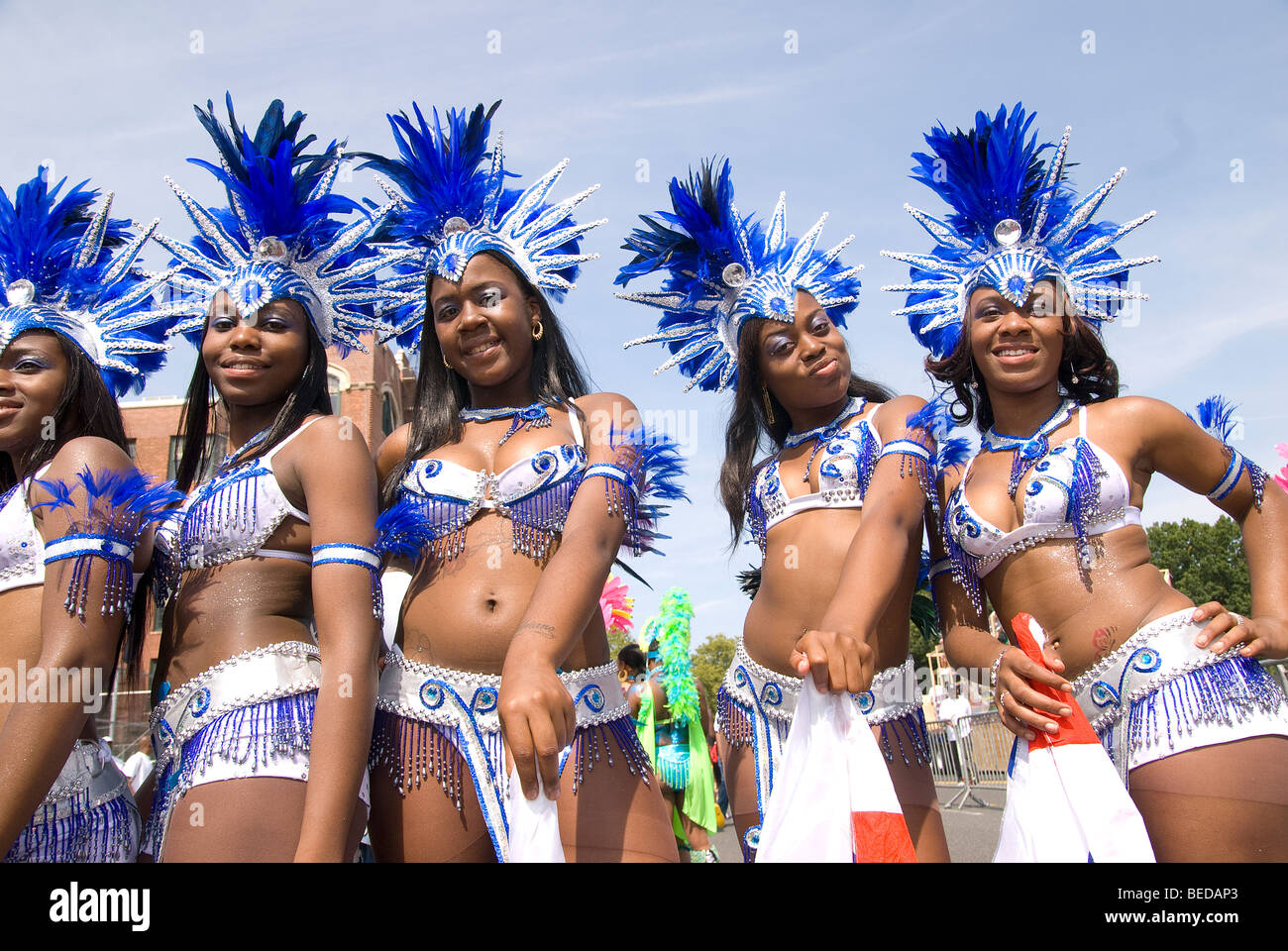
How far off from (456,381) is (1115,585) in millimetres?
1989

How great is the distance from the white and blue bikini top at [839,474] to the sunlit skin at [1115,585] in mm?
285

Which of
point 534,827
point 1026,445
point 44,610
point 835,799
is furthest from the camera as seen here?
point 1026,445

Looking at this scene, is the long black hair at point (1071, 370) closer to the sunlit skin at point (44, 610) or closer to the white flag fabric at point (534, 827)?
the white flag fabric at point (534, 827)

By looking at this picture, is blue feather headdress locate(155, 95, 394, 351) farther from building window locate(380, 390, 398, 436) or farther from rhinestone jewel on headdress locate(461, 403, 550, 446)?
building window locate(380, 390, 398, 436)

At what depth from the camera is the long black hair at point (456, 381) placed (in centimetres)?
299

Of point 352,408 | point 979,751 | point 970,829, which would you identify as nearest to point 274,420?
point 970,829

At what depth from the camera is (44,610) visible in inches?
95.3

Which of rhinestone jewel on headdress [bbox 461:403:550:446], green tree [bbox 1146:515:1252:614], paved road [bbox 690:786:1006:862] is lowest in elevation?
paved road [bbox 690:786:1006:862]

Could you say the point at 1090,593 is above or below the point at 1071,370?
below

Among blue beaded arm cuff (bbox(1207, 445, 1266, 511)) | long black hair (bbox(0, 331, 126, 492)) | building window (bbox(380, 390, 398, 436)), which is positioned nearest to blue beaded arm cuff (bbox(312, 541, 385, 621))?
long black hair (bbox(0, 331, 126, 492))

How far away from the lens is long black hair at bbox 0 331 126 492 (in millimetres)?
2969

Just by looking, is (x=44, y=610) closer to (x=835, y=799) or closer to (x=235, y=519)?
(x=235, y=519)

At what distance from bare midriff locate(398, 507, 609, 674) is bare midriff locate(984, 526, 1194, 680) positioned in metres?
1.21
